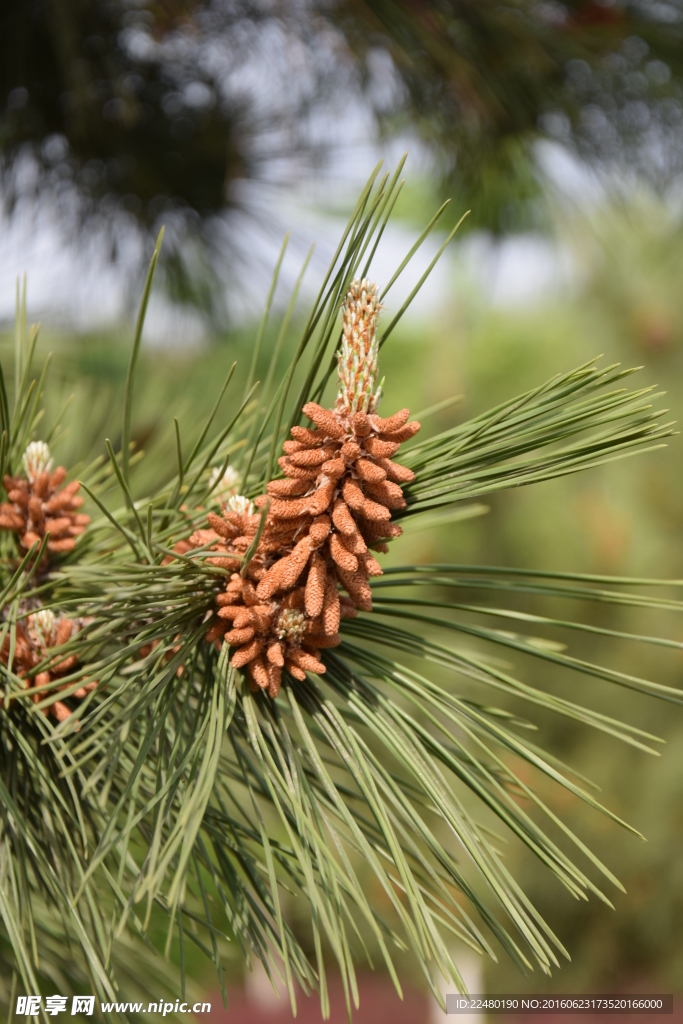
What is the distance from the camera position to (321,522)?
0.81 ft

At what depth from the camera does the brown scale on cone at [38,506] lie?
0.98 ft

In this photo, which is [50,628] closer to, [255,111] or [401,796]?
[401,796]

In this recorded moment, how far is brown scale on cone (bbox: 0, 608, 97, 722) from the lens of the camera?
276mm

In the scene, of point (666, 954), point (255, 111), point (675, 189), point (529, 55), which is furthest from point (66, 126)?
point (666, 954)

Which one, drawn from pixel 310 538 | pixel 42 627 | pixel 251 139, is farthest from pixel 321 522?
pixel 251 139

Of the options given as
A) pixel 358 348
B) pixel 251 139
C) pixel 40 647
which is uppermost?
pixel 251 139

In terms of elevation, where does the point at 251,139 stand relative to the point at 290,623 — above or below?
above

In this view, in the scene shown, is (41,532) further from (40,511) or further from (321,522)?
(321,522)

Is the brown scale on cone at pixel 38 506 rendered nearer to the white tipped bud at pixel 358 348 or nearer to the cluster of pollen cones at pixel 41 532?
the cluster of pollen cones at pixel 41 532

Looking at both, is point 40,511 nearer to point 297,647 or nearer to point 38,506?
point 38,506

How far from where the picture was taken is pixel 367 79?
2.15 ft

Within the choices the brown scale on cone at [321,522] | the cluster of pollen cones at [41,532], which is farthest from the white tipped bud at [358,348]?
the cluster of pollen cones at [41,532]

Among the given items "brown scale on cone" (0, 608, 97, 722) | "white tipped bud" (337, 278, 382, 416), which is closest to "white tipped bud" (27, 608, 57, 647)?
"brown scale on cone" (0, 608, 97, 722)

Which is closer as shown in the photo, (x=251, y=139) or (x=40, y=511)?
(x=40, y=511)
